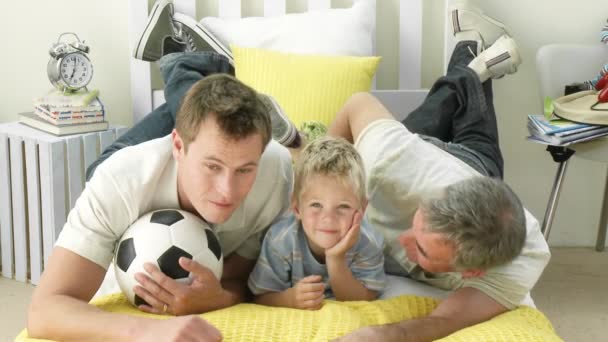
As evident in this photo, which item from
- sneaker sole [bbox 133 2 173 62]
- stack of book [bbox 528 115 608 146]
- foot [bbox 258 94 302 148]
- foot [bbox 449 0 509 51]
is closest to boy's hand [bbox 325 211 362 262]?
foot [bbox 258 94 302 148]

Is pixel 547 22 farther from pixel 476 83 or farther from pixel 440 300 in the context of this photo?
pixel 440 300

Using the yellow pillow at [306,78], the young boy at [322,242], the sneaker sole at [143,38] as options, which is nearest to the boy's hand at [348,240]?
the young boy at [322,242]

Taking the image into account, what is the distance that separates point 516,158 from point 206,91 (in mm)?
1906

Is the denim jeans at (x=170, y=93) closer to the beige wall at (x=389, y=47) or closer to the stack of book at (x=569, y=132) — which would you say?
the beige wall at (x=389, y=47)

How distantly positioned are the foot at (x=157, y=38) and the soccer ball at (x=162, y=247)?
1342 mm

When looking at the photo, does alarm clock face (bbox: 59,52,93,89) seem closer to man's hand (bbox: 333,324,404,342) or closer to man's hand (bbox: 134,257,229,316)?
man's hand (bbox: 134,257,229,316)

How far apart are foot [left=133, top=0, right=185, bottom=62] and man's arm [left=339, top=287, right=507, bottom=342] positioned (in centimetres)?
160

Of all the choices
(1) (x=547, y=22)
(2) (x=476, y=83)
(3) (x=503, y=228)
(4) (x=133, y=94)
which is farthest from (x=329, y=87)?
(3) (x=503, y=228)

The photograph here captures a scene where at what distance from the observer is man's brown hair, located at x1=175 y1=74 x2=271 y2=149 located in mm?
1485

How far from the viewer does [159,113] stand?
241 centimetres

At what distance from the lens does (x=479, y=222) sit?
1.42 metres

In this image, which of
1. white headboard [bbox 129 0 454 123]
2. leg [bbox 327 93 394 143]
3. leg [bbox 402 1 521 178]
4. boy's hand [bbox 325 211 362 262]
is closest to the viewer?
boy's hand [bbox 325 211 362 262]

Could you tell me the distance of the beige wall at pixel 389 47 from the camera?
9.85 feet

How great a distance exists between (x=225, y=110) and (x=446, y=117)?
962mm
